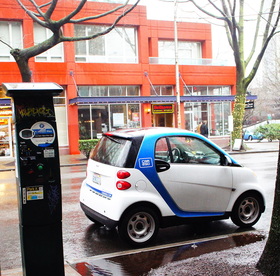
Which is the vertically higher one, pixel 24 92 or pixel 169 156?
pixel 24 92

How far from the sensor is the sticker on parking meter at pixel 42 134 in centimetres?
364

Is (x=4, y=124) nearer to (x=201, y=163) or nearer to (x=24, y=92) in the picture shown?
(x=201, y=163)

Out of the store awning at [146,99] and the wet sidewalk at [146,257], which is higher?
the store awning at [146,99]

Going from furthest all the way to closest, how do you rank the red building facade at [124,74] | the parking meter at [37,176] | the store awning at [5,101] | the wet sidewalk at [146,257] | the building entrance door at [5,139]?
1. the red building facade at [124,74]
2. the building entrance door at [5,139]
3. the store awning at [5,101]
4. the wet sidewalk at [146,257]
5. the parking meter at [37,176]

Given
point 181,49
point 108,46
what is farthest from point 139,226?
point 181,49

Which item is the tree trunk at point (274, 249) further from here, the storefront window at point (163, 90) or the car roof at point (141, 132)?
the storefront window at point (163, 90)

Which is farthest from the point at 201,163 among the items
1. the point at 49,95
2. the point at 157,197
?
the point at 49,95

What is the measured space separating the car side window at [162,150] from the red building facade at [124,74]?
16.9m

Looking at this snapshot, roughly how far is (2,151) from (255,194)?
63.2ft

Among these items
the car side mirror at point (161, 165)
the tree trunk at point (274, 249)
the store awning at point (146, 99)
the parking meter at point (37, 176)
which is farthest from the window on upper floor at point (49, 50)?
the tree trunk at point (274, 249)

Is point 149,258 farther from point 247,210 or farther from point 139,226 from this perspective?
point 247,210

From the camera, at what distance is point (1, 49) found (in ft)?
75.5

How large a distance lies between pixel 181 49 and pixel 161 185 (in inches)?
969

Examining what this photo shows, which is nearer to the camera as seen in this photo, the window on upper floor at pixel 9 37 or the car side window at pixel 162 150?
the car side window at pixel 162 150
